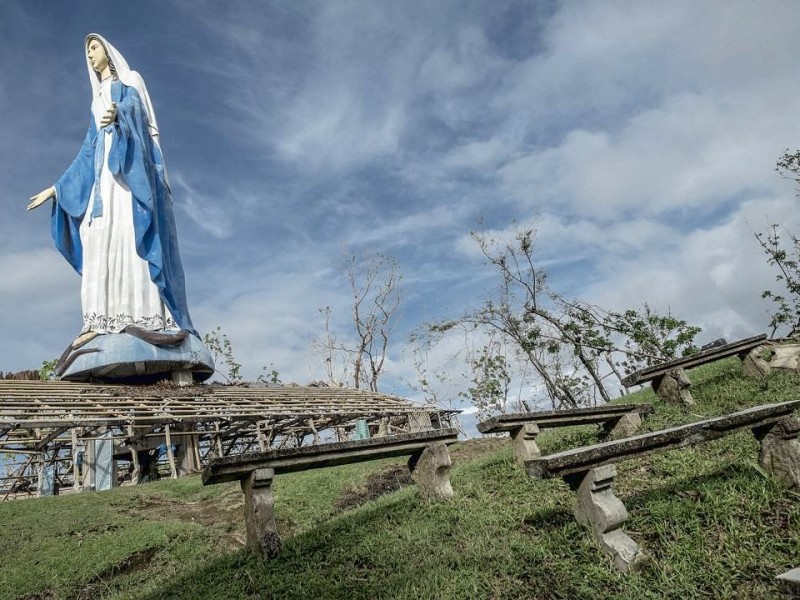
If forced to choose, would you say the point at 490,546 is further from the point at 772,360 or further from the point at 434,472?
the point at 772,360

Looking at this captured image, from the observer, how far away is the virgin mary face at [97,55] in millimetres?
19500

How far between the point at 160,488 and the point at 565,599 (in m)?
9.89

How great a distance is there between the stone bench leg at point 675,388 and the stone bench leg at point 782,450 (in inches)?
146

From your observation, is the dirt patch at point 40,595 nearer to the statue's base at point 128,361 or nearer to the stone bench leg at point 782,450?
the stone bench leg at point 782,450

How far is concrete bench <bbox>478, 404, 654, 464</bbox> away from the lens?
5832mm

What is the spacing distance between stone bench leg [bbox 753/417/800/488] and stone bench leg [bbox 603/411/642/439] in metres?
2.60

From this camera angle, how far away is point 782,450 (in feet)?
13.2

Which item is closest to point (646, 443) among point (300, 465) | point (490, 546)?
point (490, 546)

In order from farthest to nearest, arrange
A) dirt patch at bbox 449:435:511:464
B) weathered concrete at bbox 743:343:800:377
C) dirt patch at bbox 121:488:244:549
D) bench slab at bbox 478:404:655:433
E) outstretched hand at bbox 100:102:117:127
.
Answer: outstretched hand at bbox 100:102:117:127 → dirt patch at bbox 449:435:511:464 → weathered concrete at bbox 743:343:800:377 → dirt patch at bbox 121:488:244:549 → bench slab at bbox 478:404:655:433

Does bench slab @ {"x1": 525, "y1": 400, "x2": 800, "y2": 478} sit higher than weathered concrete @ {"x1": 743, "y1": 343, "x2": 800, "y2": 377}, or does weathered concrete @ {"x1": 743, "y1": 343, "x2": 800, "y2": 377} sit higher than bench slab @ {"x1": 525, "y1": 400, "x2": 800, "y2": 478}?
weathered concrete @ {"x1": 743, "y1": 343, "x2": 800, "y2": 377}

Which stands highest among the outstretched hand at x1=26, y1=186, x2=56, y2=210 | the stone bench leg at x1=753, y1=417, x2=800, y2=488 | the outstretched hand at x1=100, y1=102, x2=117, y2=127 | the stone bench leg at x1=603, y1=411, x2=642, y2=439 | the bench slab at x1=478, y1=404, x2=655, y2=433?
the outstretched hand at x1=100, y1=102, x2=117, y2=127

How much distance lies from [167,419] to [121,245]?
7026mm

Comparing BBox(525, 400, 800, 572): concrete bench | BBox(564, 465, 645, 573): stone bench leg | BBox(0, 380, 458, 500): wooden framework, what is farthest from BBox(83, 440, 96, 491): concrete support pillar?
BBox(564, 465, 645, 573): stone bench leg

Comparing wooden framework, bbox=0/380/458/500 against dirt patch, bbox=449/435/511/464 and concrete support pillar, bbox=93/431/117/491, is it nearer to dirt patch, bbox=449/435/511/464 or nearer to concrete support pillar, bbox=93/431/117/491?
concrete support pillar, bbox=93/431/117/491
